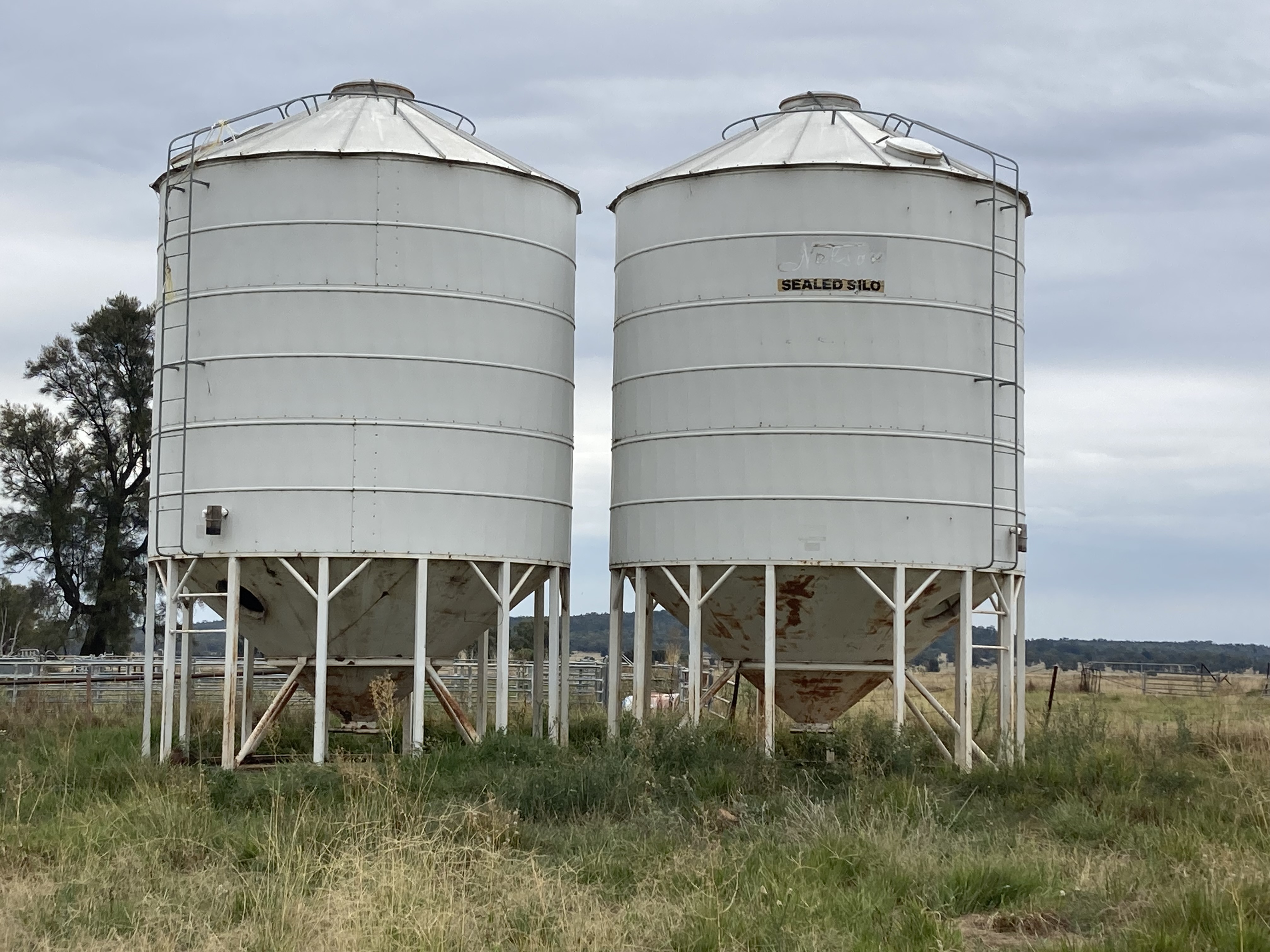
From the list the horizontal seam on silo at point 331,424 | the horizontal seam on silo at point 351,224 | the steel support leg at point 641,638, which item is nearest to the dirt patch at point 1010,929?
the steel support leg at point 641,638

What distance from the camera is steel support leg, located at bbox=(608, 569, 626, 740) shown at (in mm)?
21625

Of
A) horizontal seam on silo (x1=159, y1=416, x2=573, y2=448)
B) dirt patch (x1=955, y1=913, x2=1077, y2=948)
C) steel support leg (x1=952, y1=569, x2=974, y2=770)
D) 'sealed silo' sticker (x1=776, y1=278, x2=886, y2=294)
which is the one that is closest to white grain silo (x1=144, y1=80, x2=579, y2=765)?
horizontal seam on silo (x1=159, y1=416, x2=573, y2=448)

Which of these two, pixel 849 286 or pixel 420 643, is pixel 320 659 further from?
pixel 849 286

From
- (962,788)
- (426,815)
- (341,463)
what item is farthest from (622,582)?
(426,815)

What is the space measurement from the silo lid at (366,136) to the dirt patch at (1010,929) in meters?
12.9

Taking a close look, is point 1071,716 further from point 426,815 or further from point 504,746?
point 426,815

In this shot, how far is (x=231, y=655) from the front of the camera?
759 inches

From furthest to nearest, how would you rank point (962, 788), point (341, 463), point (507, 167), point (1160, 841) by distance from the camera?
point (507, 167)
point (341, 463)
point (962, 788)
point (1160, 841)

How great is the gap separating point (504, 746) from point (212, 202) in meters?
8.60

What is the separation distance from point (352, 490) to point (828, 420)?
6435mm

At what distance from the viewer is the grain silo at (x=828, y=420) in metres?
19.7

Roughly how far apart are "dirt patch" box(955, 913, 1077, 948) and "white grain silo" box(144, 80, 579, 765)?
9688 mm

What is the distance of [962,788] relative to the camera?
58.8 feet

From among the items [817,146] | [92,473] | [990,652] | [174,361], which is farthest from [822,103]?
[990,652]
